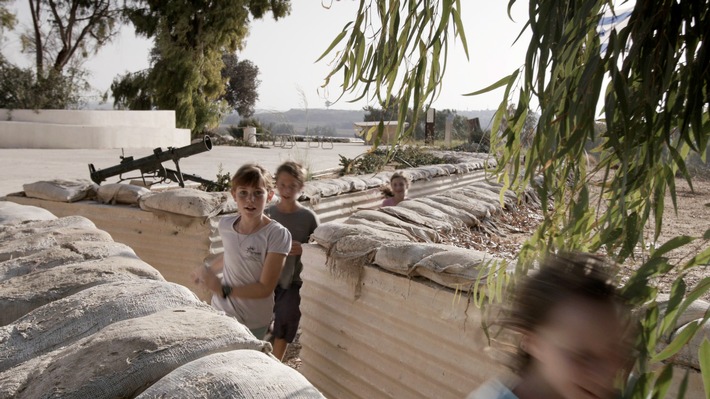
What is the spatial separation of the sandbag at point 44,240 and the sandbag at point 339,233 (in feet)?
4.26

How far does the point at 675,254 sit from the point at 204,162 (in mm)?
10968

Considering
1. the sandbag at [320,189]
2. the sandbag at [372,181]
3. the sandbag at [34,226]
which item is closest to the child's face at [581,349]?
the sandbag at [34,226]

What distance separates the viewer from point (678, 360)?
6.76 ft

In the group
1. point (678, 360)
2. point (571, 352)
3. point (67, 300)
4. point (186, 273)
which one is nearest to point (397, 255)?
point (678, 360)

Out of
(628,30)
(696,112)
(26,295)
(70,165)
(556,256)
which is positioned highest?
(628,30)

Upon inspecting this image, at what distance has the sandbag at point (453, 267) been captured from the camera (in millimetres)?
2824

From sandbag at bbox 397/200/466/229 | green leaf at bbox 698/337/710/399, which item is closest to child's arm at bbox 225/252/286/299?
sandbag at bbox 397/200/466/229

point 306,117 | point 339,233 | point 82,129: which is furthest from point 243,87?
point 339,233

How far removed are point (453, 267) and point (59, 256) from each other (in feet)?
5.02

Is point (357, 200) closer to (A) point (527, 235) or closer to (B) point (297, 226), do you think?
(A) point (527, 235)

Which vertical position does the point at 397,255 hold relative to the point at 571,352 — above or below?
below

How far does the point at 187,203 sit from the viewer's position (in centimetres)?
530

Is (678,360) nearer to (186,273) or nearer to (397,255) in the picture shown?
(397,255)

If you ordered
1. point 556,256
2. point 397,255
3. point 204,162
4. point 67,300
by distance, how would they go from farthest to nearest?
point 204,162 < point 397,255 < point 67,300 < point 556,256
